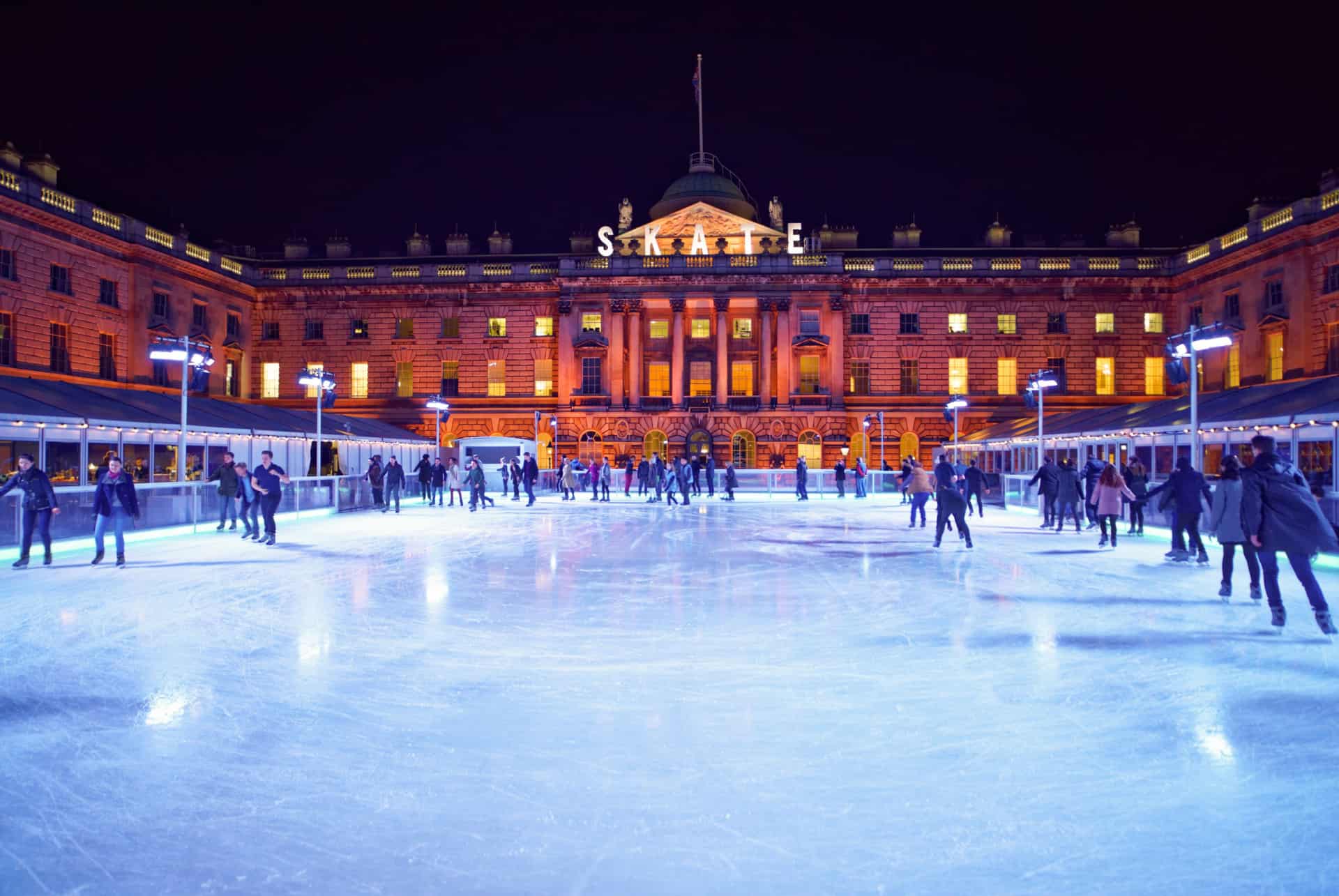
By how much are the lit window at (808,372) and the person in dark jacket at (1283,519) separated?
1689 inches

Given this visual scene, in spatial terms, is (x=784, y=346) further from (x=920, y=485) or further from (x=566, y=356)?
(x=920, y=485)

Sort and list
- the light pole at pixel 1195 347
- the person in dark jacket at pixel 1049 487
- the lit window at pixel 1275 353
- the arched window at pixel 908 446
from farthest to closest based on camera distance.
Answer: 1. the arched window at pixel 908 446
2. the lit window at pixel 1275 353
3. the person in dark jacket at pixel 1049 487
4. the light pole at pixel 1195 347

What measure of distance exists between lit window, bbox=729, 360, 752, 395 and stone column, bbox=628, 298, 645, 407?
5.34m

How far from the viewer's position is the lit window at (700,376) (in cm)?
5153

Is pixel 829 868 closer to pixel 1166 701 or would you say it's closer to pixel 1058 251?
pixel 1166 701

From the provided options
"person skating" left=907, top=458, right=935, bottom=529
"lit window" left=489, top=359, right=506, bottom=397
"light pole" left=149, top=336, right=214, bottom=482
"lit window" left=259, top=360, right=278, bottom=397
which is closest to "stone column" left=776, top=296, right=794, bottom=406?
"lit window" left=489, top=359, right=506, bottom=397

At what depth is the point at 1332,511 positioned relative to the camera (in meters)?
14.3

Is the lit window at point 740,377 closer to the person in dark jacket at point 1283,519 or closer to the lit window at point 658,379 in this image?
the lit window at point 658,379

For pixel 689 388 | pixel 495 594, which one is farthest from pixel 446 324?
pixel 495 594

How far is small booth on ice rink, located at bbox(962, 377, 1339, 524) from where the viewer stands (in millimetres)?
20344

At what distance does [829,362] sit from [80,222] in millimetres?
36103

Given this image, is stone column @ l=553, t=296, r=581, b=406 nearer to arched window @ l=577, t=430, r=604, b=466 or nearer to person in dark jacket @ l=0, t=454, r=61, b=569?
arched window @ l=577, t=430, r=604, b=466

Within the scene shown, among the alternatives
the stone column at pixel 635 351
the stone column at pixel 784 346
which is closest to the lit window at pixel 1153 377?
the stone column at pixel 784 346

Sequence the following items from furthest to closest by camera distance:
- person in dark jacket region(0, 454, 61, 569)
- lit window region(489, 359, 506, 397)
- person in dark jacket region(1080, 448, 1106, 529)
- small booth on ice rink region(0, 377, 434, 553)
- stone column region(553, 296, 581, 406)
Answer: lit window region(489, 359, 506, 397) < stone column region(553, 296, 581, 406) < person in dark jacket region(1080, 448, 1106, 529) < small booth on ice rink region(0, 377, 434, 553) < person in dark jacket region(0, 454, 61, 569)
